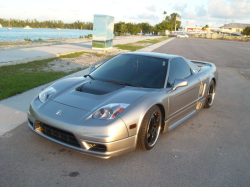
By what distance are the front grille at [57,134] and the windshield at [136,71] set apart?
4.52ft

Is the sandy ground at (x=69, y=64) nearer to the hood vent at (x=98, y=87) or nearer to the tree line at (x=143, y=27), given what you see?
the hood vent at (x=98, y=87)

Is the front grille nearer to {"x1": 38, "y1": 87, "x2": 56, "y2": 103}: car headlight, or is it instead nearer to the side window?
{"x1": 38, "y1": 87, "x2": 56, "y2": 103}: car headlight

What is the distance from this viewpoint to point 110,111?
3.06 m

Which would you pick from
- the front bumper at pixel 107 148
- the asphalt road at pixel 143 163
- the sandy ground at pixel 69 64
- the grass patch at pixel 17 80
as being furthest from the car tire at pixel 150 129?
the sandy ground at pixel 69 64

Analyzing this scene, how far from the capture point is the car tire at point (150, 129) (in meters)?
3.23

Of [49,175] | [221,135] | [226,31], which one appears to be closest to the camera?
[49,175]

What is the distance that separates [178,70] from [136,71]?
2.78ft

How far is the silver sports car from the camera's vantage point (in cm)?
289

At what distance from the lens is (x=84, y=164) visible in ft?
9.94

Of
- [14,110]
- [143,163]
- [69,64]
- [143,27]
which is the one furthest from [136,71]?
[143,27]

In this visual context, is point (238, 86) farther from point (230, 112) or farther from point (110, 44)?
point (110, 44)

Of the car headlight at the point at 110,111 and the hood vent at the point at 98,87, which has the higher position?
the hood vent at the point at 98,87

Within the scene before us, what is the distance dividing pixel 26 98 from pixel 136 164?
3462mm

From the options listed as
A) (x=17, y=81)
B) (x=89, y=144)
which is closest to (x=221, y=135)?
(x=89, y=144)
